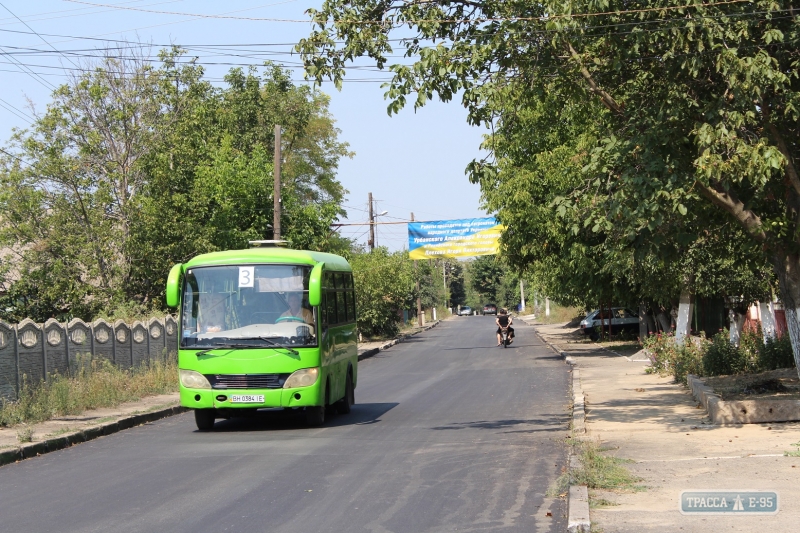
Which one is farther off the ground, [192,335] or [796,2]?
[796,2]

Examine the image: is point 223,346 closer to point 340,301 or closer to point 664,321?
point 340,301

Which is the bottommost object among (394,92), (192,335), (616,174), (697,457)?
(697,457)

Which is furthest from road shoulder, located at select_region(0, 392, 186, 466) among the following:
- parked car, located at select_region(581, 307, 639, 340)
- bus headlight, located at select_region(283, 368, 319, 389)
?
parked car, located at select_region(581, 307, 639, 340)

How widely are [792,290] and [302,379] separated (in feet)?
24.1

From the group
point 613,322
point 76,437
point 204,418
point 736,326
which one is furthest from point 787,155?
point 613,322

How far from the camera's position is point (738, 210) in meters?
13.4

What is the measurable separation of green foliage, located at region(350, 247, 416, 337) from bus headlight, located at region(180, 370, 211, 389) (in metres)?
34.7

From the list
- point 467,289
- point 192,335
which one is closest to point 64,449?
point 192,335

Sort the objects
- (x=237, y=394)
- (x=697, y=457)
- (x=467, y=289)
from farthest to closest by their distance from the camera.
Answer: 1. (x=467, y=289)
2. (x=237, y=394)
3. (x=697, y=457)

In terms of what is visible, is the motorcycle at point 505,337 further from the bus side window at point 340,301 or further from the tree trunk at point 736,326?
the bus side window at point 340,301

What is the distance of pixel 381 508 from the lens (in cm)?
845

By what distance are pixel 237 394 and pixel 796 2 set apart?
961cm

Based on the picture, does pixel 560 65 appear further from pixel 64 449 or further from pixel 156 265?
pixel 156 265

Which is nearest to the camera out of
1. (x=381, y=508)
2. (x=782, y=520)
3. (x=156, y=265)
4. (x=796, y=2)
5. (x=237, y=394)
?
(x=782, y=520)
